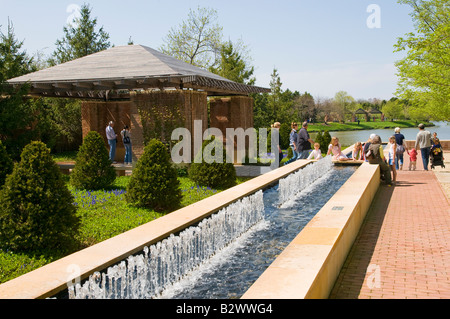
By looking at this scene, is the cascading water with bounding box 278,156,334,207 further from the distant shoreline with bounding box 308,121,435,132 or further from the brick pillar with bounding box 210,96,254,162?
the distant shoreline with bounding box 308,121,435,132

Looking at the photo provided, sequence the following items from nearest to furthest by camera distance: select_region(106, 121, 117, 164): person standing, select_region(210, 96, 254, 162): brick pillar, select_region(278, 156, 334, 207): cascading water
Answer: select_region(278, 156, 334, 207): cascading water → select_region(106, 121, 117, 164): person standing → select_region(210, 96, 254, 162): brick pillar

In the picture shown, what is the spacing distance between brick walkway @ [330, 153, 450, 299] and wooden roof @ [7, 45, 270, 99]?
802 centimetres

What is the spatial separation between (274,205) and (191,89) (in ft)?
27.9

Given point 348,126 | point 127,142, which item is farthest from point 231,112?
point 348,126

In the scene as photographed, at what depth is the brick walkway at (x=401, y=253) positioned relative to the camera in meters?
5.08

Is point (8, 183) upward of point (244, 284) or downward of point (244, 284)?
upward

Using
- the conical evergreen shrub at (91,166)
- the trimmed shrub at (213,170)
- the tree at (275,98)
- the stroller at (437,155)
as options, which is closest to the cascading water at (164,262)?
the trimmed shrub at (213,170)

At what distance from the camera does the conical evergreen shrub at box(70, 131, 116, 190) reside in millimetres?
12133

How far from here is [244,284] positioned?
17.1 ft

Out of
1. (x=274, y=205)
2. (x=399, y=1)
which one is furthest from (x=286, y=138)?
(x=274, y=205)

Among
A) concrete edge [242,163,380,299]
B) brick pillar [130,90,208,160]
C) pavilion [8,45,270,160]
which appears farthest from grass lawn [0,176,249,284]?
concrete edge [242,163,380,299]

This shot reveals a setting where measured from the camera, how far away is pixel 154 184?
9578 mm

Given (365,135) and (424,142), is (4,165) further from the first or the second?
(365,135)
